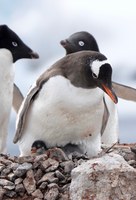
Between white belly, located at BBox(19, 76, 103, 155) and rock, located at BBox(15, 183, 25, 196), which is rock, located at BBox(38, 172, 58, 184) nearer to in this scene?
rock, located at BBox(15, 183, 25, 196)

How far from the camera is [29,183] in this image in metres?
4.58

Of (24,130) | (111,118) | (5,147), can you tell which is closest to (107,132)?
(111,118)

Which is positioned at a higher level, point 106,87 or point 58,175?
point 106,87

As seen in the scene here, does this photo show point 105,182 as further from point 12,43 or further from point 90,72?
point 12,43

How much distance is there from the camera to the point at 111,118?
24.9 feet

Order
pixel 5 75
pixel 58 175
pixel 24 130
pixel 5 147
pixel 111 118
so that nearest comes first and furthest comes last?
pixel 58 175, pixel 24 130, pixel 5 75, pixel 5 147, pixel 111 118

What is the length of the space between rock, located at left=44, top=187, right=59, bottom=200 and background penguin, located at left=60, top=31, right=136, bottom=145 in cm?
134

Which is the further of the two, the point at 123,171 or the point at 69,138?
the point at 69,138

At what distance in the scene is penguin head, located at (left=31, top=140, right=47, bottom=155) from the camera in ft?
17.3

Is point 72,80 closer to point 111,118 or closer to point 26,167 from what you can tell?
point 26,167

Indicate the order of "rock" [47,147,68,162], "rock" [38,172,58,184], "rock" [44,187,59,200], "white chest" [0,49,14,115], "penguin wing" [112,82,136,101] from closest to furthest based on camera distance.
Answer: "rock" [44,187,59,200], "rock" [38,172,58,184], "rock" [47,147,68,162], "white chest" [0,49,14,115], "penguin wing" [112,82,136,101]

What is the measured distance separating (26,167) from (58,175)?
0.91ft

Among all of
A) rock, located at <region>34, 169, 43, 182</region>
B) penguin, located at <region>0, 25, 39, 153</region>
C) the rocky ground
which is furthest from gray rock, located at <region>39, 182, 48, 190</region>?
penguin, located at <region>0, 25, 39, 153</region>

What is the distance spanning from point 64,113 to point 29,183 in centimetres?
77
